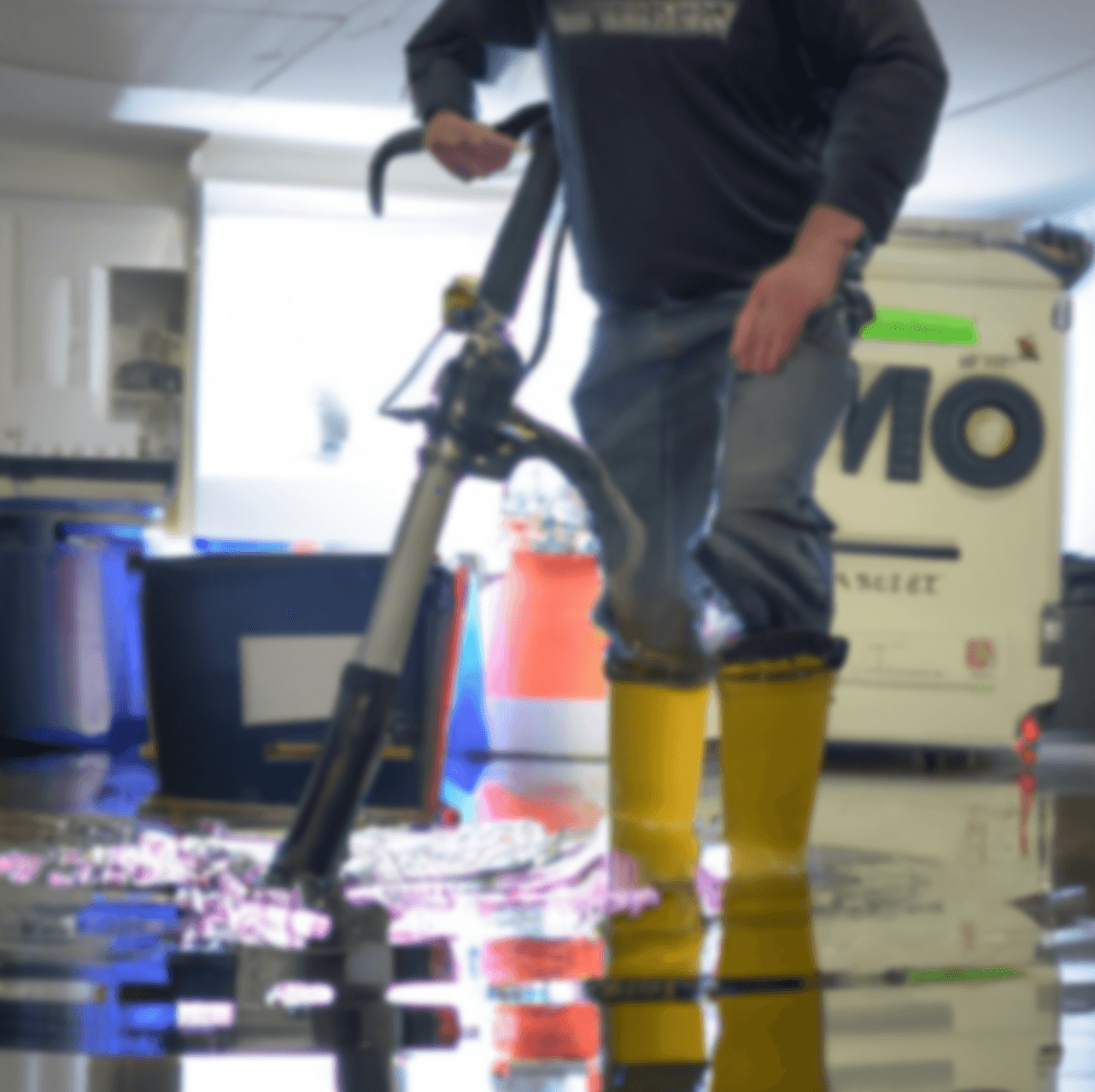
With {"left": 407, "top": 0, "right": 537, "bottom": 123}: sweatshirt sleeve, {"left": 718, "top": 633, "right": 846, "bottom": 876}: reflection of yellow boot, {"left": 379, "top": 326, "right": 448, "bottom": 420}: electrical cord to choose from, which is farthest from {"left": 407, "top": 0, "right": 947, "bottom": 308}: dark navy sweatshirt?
{"left": 718, "top": 633, "right": 846, "bottom": 876}: reflection of yellow boot

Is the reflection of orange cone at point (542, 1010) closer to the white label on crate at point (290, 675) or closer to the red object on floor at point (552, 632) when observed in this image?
the white label on crate at point (290, 675)

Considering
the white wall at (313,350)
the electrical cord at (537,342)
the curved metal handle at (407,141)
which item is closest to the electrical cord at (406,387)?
the electrical cord at (537,342)

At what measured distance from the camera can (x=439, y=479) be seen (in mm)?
1055

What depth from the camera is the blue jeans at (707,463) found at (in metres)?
1.21

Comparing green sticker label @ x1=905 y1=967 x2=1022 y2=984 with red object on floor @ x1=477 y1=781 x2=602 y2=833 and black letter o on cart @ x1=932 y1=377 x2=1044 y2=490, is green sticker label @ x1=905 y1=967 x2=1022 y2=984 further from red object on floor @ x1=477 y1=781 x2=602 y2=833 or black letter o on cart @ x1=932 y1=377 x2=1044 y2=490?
black letter o on cart @ x1=932 y1=377 x2=1044 y2=490

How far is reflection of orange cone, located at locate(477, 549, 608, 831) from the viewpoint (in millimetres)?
3186

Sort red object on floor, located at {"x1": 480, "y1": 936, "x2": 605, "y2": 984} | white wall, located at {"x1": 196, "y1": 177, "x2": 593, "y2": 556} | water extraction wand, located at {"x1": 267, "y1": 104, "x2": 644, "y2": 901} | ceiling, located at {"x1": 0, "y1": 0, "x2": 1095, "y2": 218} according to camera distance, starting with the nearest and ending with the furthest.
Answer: red object on floor, located at {"x1": 480, "y1": 936, "x2": 605, "y2": 984} < water extraction wand, located at {"x1": 267, "y1": 104, "x2": 644, "y2": 901} < ceiling, located at {"x1": 0, "y1": 0, "x2": 1095, "y2": 218} < white wall, located at {"x1": 196, "y1": 177, "x2": 593, "y2": 556}

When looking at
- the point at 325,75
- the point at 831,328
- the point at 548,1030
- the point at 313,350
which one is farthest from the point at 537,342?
the point at 313,350

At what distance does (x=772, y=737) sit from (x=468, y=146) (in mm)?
519

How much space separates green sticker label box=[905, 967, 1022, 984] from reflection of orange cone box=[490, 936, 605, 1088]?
7.0 inches

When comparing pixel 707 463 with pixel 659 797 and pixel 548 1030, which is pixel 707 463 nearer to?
pixel 659 797

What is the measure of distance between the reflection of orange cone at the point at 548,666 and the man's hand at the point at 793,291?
198 cm

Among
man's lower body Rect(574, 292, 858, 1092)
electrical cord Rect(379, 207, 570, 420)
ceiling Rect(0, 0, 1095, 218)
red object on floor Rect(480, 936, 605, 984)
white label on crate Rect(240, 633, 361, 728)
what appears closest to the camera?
red object on floor Rect(480, 936, 605, 984)

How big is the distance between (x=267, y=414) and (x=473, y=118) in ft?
8.94
